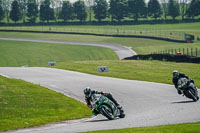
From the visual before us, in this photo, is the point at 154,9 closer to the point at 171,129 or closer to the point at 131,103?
the point at 131,103

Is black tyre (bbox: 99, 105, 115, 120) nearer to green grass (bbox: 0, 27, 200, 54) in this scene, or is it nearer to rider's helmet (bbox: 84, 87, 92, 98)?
rider's helmet (bbox: 84, 87, 92, 98)

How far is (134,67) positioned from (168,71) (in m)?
5.59

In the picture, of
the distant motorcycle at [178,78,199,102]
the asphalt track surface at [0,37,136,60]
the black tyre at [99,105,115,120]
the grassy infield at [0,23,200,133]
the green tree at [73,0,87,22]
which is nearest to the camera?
the black tyre at [99,105,115,120]

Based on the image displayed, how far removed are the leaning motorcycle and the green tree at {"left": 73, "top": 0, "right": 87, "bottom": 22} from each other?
6035 inches

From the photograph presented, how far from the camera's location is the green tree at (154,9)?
534 feet

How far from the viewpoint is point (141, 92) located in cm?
2556

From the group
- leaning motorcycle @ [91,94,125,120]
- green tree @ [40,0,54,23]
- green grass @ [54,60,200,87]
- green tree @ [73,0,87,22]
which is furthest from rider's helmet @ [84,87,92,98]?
green tree @ [40,0,54,23]

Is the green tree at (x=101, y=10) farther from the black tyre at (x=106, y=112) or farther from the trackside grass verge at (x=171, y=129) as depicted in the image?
→ the trackside grass verge at (x=171, y=129)

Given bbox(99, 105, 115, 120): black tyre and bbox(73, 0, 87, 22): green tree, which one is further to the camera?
bbox(73, 0, 87, 22): green tree

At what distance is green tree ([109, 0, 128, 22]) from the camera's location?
162m

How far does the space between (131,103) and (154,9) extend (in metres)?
144

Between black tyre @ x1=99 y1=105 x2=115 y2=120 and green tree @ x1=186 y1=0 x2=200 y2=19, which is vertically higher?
green tree @ x1=186 y1=0 x2=200 y2=19

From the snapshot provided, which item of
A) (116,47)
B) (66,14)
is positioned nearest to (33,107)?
(116,47)

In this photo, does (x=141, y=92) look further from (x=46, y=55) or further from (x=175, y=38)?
(x=175, y=38)
